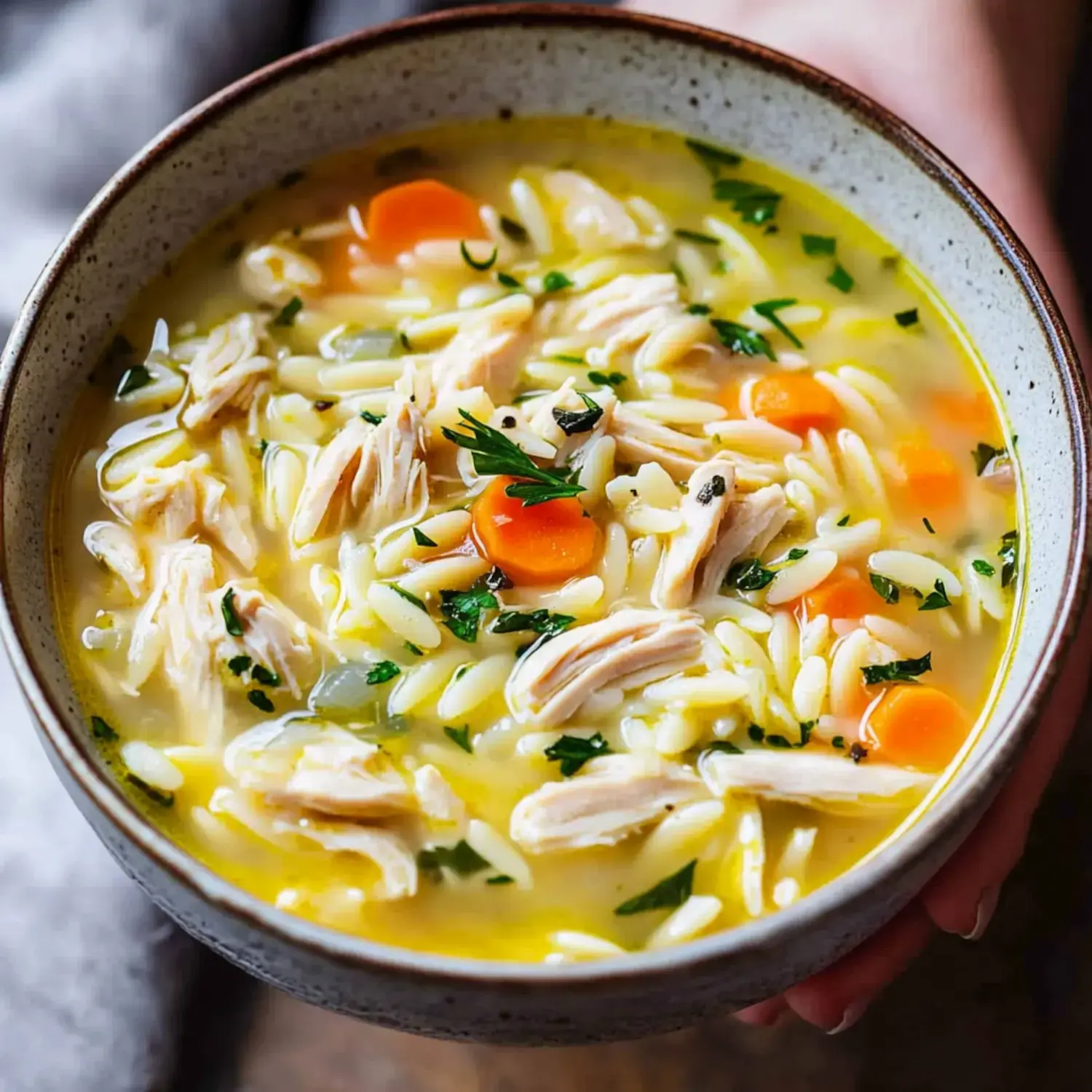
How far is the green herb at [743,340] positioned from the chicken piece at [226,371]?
82cm

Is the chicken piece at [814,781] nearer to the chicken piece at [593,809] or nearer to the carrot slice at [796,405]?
the chicken piece at [593,809]

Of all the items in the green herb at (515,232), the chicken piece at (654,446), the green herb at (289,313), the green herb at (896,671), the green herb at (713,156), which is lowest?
the green herb at (896,671)

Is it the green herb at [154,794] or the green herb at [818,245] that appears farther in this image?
the green herb at [818,245]

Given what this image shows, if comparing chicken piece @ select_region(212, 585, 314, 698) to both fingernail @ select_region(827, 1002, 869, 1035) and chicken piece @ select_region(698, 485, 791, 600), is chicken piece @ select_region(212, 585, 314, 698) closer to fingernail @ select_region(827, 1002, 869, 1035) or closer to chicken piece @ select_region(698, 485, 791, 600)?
chicken piece @ select_region(698, 485, 791, 600)

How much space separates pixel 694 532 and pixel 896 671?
15.0 inches

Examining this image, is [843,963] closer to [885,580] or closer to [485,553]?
[885,580]

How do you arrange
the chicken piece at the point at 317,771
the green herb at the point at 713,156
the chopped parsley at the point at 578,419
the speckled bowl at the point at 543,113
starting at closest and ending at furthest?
1. the speckled bowl at the point at 543,113
2. the chicken piece at the point at 317,771
3. the chopped parsley at the point at 578,419
4. the green herb at the point at 713,156

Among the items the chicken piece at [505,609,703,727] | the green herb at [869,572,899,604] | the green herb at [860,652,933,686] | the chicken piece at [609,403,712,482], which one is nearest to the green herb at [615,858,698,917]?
the chicken piece at [505,609,703,727]

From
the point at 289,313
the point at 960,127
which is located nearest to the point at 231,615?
the point at 289,313

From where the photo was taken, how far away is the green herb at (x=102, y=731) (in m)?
1.97

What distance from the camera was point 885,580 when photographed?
2199 millimetres

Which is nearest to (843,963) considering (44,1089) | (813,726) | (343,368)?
(813,726)

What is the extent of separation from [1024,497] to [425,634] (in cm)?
105

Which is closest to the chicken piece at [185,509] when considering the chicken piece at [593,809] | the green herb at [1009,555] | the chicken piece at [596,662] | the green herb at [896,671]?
the chicken piece at [596,662]
